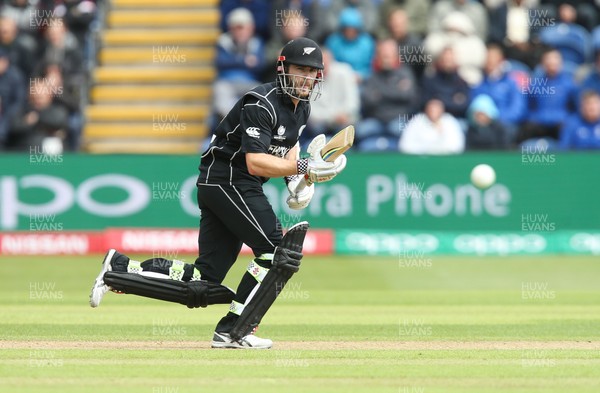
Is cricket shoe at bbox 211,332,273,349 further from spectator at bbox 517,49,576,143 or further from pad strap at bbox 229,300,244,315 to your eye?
spectator at bbox 517,49,576,143

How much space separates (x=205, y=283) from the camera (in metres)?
8.01

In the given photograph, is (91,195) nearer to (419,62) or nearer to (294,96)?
(419,62)

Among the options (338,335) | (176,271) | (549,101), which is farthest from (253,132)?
(549,101)

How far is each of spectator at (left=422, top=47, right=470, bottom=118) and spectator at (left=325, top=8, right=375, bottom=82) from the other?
1081 mm

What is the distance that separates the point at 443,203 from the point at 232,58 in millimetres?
4107

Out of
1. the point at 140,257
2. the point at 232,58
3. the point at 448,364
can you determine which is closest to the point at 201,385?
the point at 448,364

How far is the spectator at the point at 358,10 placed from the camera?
18.4 m

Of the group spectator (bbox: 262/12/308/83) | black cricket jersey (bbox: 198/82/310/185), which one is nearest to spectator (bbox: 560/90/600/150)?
spectator (bbox: 262/12/308/83)

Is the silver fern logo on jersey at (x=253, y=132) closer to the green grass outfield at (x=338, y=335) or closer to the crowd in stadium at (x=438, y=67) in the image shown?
the green grass outfield at (x=338, y=335)

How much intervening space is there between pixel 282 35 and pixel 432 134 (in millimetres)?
2861

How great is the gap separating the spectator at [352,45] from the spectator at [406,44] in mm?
445

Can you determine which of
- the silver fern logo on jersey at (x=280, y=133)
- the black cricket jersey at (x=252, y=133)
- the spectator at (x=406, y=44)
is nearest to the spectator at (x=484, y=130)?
the spectator at (x=406, y=44)

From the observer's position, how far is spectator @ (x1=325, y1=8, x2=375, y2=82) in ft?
59.3

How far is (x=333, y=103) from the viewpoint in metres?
17.3
